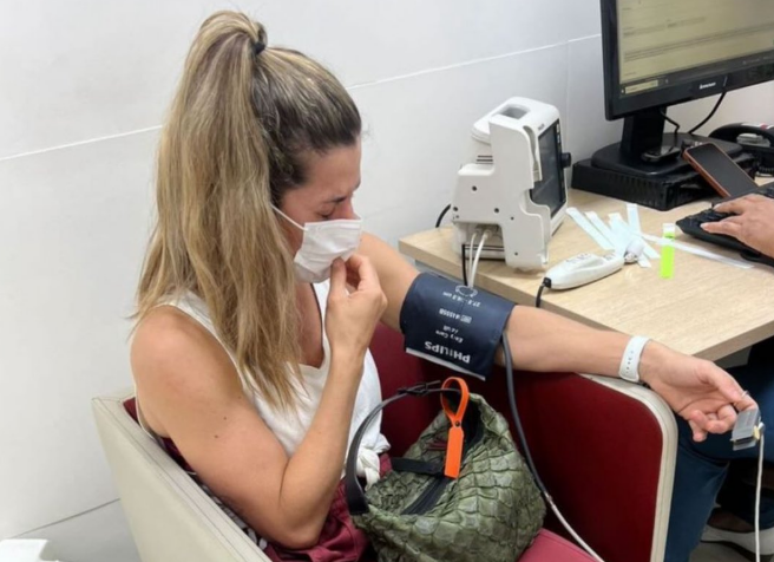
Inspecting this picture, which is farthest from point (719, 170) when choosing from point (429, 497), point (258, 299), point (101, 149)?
point (101, 149)

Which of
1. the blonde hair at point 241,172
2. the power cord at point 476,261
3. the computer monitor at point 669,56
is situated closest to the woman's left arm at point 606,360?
the power cord at point 476,261

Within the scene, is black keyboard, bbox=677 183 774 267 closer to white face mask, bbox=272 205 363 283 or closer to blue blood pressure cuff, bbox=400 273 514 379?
blue blood pressure cuff, bbox=400 273 514 379

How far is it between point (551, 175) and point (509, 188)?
0.21 metres

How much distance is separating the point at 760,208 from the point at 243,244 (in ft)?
3.36

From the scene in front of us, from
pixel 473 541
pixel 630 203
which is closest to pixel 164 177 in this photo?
pixel 473 541

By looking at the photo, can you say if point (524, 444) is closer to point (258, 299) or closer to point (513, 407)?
point (513, 407)

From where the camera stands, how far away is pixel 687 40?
1759 mm

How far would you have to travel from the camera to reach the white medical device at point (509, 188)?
Answer: 4.62 ft

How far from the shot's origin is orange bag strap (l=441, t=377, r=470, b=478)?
1130mm

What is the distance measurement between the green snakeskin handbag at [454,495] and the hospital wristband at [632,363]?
19cm

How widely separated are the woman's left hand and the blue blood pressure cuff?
0.24 m

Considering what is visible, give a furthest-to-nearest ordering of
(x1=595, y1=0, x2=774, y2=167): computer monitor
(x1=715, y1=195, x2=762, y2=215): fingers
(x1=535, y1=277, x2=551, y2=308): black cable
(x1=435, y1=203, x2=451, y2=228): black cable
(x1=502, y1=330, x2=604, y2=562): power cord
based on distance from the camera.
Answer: (x1=435, y1=203, x2=451, y2=228): black cable < (x1=595, y1=0, x2=774, y2=167): computer monitor < (x1=715, y1=195, x2=762, y2=215): fingers < (x1=535, y1=277, x2=551, y2=308): black cable < (x1=502, y1=330, x2=604, y2=562): power cord

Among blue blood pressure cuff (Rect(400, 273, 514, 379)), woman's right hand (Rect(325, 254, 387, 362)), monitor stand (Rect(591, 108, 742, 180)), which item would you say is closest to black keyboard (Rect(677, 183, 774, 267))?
monitor stand (Rect(591, 108, 742, 180))

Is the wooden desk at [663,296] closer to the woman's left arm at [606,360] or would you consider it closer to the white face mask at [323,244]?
the woman's left arm at [606,360]
